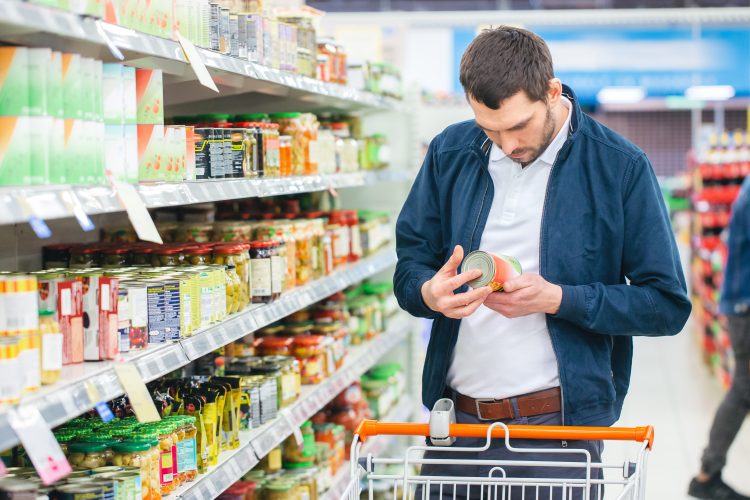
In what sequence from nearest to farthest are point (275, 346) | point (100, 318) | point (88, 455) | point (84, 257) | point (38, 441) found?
point (38, 441) < point (100, 318) < point (88, 455) < point (84, 257) < point (275, 346)

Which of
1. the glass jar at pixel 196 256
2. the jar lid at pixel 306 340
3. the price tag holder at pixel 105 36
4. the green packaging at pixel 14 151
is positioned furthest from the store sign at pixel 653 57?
the green packaging at pixel 14 151

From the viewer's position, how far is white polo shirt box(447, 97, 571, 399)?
260 cm

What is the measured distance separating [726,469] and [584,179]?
4.10m

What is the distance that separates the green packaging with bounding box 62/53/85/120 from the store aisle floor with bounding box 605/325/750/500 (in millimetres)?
4308

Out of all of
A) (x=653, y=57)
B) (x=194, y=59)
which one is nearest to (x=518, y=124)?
(x=194, y=59)

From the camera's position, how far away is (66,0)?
6.54ft

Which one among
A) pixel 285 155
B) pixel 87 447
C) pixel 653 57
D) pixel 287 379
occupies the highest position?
pixel 653 57

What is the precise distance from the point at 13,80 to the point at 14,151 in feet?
0.45

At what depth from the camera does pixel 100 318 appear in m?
2.33

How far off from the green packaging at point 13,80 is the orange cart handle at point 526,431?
3.46 ft

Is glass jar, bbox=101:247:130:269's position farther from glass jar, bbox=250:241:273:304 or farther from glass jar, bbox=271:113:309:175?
glass jar, bbox=271:113:309:175

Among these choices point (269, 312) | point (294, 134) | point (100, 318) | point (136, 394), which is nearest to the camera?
point (136, 394)

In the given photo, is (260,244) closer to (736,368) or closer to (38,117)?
(38,117)

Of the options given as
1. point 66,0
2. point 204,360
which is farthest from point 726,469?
point 66,0
